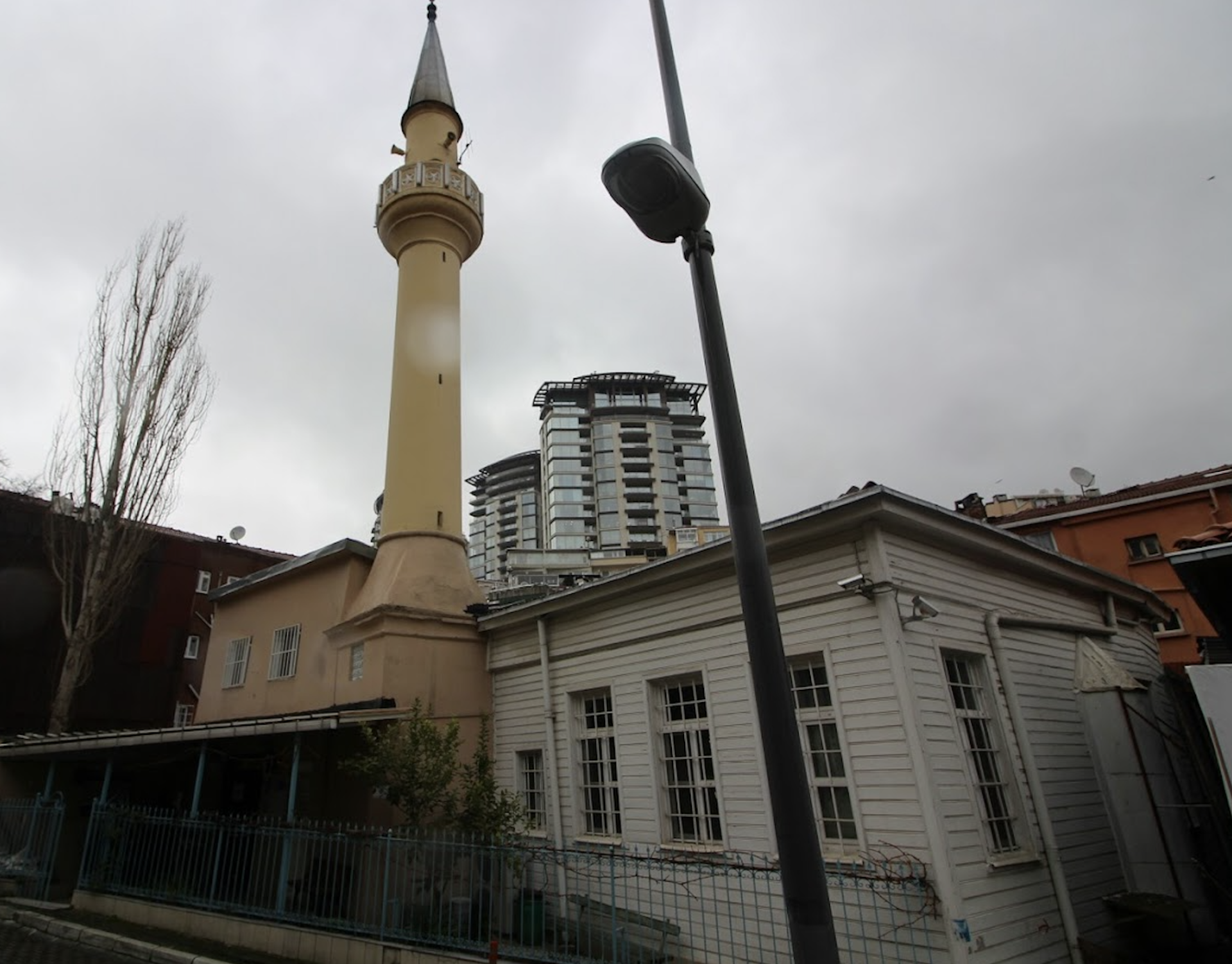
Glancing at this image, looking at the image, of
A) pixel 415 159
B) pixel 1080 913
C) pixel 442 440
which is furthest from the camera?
pixel 415 159

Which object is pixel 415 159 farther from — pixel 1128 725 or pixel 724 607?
pixel 1128 725

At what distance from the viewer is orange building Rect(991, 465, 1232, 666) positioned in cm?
2197

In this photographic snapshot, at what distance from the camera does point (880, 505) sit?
7.88 meters

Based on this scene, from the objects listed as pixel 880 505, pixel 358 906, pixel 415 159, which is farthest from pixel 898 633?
pixel 415 159

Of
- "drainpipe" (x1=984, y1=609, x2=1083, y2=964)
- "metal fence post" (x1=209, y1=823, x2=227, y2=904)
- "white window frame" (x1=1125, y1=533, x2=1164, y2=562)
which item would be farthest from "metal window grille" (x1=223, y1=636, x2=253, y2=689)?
"white window frame" (x1=1125, y1=533, x2=1164, y2=562)

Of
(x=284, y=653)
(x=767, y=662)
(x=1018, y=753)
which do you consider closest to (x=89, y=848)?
(x=284, y=653)

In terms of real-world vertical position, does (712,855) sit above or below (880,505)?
below

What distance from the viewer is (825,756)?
8.32m

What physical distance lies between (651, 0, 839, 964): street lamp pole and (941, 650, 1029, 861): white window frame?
18.6ft

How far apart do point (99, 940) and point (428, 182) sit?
15364mm

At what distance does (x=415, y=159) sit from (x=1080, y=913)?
1942 centimetres

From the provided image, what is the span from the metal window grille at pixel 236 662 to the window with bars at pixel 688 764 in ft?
35.0

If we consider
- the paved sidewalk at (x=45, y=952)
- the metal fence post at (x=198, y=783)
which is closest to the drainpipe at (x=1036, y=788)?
the paved sidewalk at (x=45, y=952)

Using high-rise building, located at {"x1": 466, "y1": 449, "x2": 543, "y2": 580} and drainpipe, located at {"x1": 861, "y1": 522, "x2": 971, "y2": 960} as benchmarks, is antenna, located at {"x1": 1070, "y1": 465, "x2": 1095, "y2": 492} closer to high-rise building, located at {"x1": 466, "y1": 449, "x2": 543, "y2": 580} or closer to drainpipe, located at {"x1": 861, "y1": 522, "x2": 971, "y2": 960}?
drainpipe, located at {"x1": 861, "y1": 522, "x2": 971, "y2": 960}
